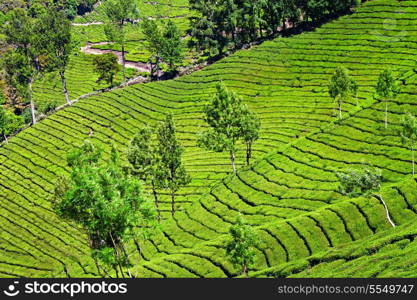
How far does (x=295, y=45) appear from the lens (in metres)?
128

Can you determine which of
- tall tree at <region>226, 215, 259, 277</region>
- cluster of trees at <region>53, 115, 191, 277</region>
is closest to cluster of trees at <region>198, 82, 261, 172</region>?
tall tree at <region>226, 215, 259, 277</region>

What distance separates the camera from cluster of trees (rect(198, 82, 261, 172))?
3344 inches

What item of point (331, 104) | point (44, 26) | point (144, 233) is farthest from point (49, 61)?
point (144, 233)

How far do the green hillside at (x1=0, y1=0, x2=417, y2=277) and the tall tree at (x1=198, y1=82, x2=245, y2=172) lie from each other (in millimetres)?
5442

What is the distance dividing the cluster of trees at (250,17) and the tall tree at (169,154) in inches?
2472

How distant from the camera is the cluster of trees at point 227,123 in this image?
8494 cm

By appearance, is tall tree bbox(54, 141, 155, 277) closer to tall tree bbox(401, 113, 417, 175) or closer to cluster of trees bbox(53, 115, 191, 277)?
cluster of trees bbox(53, 115, 191, 277)

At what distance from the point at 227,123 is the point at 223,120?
80 centimetres

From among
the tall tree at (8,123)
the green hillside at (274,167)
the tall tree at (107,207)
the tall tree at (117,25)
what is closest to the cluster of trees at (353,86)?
the green hillside at (274,167)

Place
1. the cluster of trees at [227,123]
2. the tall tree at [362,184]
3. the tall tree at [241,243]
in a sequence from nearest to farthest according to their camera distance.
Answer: the tall tree at [241,243], the tall tree at [362,184], the cluster of trees at [227,123]

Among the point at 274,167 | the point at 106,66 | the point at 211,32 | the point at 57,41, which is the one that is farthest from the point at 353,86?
the point at 57,41

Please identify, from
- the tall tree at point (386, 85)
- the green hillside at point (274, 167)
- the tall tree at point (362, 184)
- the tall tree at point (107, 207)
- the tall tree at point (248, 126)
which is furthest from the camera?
the tall tree at point (386, 85)

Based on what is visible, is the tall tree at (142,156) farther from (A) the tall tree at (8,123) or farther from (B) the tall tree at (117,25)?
(B) the tall tree at (117,25)

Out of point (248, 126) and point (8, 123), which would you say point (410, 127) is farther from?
point (8, 123)
